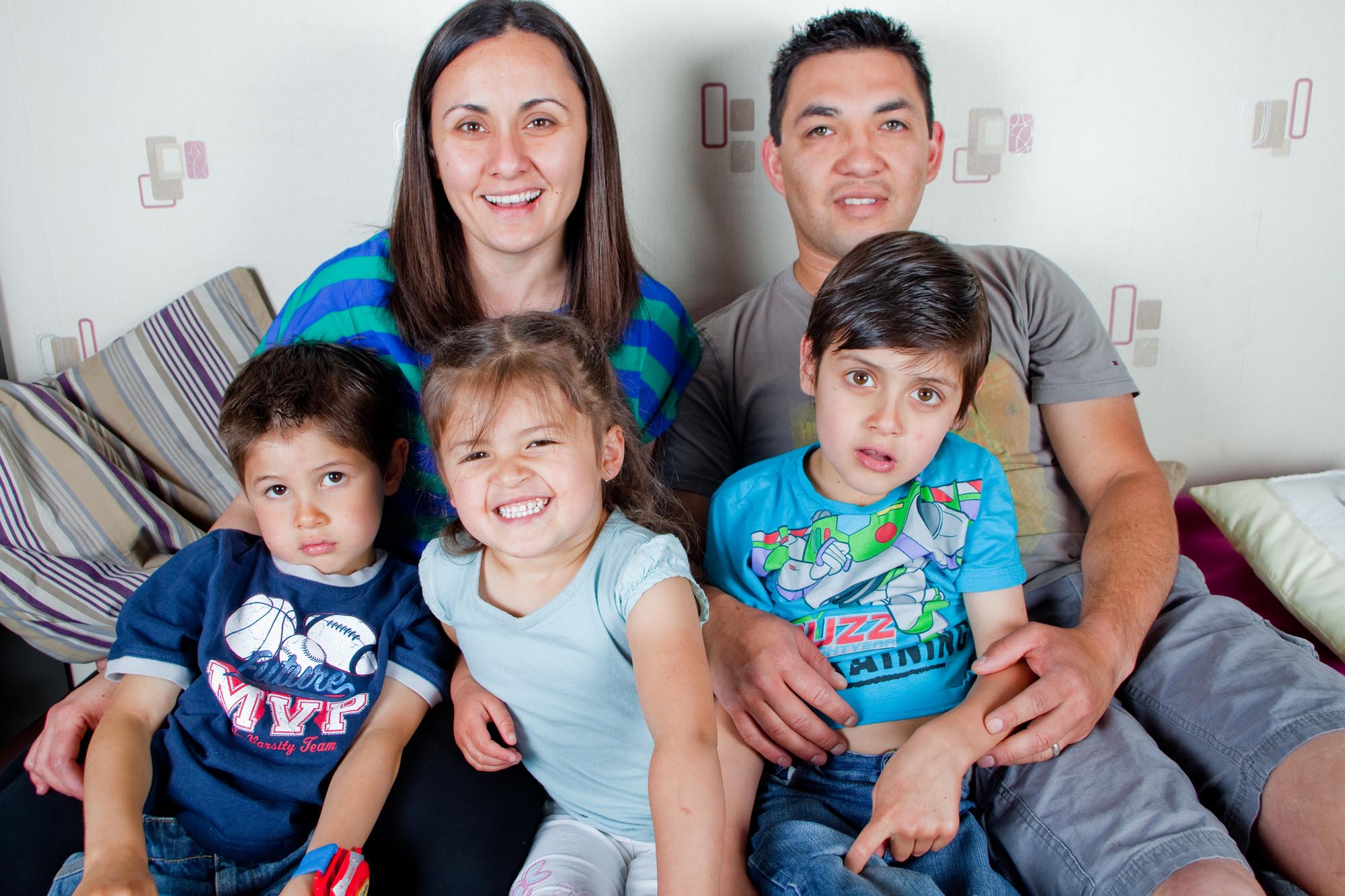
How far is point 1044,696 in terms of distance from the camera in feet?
3.73

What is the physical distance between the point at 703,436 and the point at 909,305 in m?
0.57

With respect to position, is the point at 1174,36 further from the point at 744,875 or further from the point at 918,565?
the point at 744,875

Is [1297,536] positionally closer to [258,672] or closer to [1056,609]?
[1056,609]

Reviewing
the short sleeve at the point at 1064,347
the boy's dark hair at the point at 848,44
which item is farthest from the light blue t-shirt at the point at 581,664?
the boy's dark hair at the point at 848,44

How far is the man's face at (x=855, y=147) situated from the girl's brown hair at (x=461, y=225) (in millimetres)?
354

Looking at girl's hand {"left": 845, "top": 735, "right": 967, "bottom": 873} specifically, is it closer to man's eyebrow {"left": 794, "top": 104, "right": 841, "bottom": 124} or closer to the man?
the man

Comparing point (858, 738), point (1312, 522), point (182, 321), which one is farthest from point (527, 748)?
point (1312, 522)

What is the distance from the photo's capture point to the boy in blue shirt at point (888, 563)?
1095 millimetres

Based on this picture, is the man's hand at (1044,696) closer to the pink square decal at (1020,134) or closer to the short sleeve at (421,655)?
the short sleeve at (421,655)

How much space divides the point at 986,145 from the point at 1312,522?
0.99 meters

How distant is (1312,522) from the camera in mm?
1712

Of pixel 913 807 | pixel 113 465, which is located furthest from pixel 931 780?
pixel 113 465

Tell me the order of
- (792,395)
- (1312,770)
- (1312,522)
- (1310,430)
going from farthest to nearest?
(1310,430) < (1312,522) < (792,395) < (1312,770)

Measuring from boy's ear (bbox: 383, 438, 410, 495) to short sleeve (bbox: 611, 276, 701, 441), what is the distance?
1.18 ft
